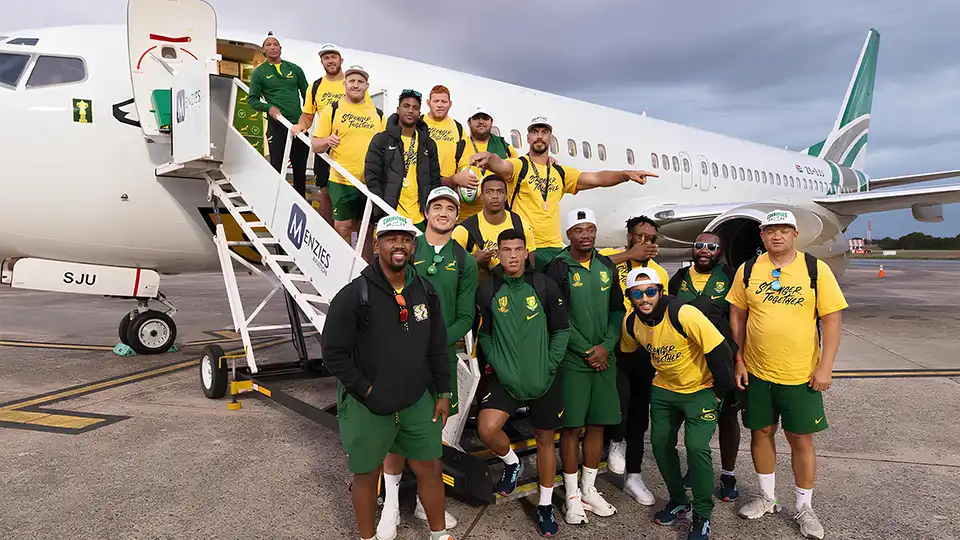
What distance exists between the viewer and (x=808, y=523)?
11.2 feet

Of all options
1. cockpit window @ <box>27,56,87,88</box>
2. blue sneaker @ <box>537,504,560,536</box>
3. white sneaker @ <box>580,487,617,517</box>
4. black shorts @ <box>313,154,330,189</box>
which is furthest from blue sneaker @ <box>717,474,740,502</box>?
cockpit window @ <box>27,56,87,88</box>

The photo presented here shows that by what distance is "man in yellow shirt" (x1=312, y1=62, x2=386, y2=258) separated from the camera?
16.2 feet

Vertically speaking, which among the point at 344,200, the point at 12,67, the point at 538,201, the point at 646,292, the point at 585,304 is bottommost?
the point at 585,304

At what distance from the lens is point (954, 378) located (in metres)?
7.28

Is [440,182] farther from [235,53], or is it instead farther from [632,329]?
[235,53]

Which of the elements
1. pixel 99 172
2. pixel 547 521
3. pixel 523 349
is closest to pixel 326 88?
pixel 99 172

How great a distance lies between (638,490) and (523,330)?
1.39m

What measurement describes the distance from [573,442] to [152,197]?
5.14m

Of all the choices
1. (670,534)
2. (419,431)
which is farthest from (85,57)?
(670,534)

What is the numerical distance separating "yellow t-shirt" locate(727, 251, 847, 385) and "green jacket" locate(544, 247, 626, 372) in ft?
2.68

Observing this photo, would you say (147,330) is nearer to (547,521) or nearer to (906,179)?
(547,521)

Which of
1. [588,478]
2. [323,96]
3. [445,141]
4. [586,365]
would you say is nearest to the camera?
[586,365]

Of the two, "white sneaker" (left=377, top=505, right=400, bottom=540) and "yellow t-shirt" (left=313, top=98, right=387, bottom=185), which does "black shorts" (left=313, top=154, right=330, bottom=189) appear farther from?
"white sneaker" (left=377, top=505, right=400, bottom=540)

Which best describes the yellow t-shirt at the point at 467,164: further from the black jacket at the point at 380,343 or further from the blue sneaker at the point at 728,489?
the blue sneaker at the point at 728,489
